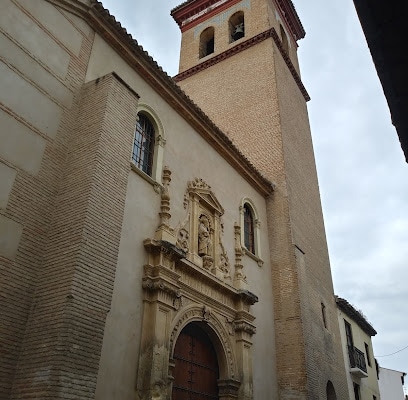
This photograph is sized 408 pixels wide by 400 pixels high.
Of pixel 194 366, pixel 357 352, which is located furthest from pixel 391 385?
pixel 194 366

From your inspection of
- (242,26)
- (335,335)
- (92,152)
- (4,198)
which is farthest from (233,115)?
(4,198)

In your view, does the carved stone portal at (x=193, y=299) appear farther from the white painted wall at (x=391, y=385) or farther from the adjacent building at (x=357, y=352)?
the white painted wall at (x=391, y=385)

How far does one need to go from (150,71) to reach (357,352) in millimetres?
13859

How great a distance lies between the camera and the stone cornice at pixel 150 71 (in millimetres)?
8375

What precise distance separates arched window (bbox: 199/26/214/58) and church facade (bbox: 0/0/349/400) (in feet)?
23.5

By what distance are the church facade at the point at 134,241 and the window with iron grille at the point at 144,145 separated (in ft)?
0.13

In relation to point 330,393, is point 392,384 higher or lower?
higher

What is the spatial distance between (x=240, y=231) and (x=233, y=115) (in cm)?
628

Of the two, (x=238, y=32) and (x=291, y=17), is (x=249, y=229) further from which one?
(x=291, y=17)

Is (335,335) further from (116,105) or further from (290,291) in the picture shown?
(116,105)

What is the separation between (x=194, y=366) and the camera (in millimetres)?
8484

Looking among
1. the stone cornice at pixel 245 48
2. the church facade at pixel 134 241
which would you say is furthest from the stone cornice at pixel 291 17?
the church facade at pixel 134 241

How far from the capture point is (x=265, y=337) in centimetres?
1077

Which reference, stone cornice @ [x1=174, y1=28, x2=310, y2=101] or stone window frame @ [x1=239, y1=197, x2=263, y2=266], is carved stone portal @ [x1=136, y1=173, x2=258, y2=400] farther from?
stone cornice @ [x1=174, y1=28, x2=310, y2=101]
